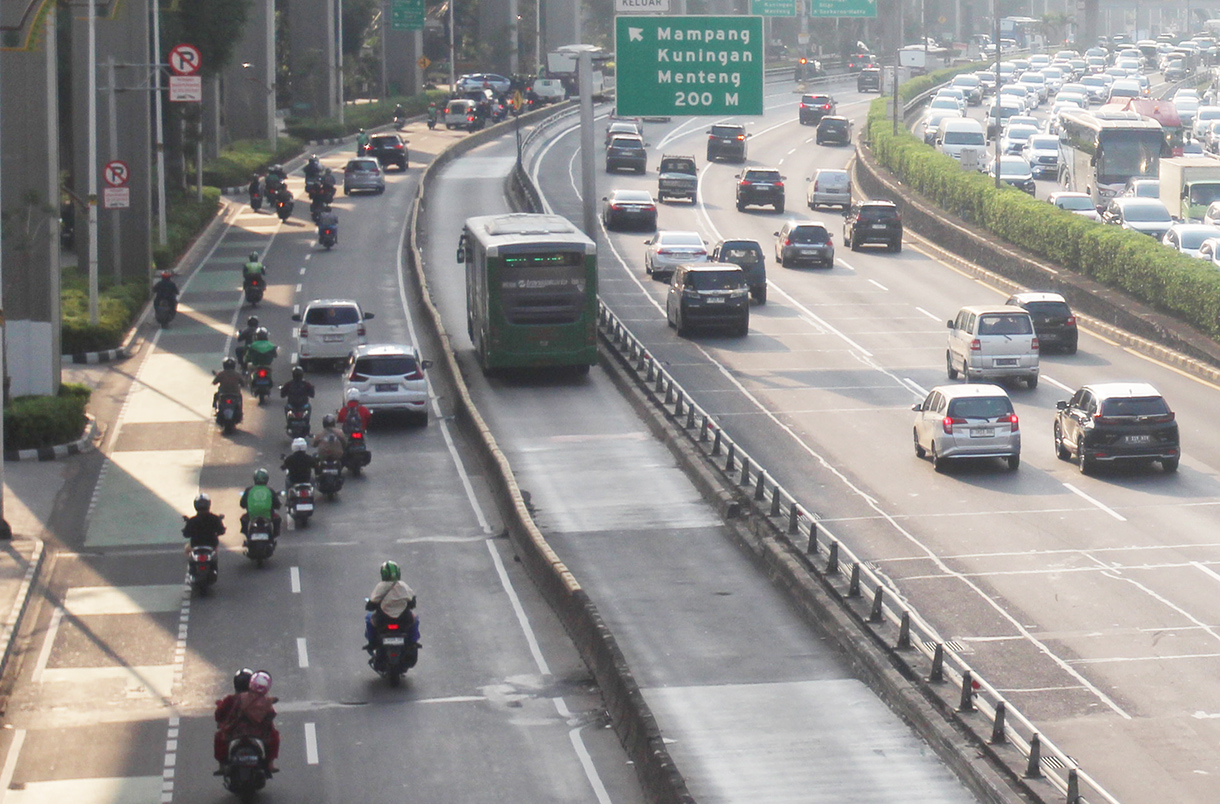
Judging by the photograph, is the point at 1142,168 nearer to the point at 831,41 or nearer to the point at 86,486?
the point at 86,486

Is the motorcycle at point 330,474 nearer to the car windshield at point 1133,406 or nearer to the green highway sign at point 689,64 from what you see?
the car windshield at point 1133,406

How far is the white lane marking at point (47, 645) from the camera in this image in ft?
70.3

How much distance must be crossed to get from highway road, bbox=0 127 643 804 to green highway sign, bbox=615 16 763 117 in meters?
9.32

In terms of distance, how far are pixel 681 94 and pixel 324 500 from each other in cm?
1577

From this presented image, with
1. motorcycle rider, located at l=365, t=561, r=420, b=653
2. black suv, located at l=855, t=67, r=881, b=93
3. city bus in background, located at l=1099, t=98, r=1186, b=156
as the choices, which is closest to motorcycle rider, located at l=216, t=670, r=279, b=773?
motorcycle rider, located at l=365, t=561, r=420, b=653

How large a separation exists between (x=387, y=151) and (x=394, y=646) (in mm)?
61724

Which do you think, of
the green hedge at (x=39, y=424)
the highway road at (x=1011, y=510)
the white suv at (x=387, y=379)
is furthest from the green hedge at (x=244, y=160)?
the green hedge at (x=39, y=424)

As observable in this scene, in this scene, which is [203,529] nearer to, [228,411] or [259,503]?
[259,503]

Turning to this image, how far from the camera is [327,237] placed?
190ft

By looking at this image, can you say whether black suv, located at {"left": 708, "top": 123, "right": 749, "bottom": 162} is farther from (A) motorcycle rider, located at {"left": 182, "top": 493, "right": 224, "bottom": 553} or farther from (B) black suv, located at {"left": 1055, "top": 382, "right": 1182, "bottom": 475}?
(A) motorcycle rider, located at {"left": 182, "top": 493, "right": 224, "bottom": 553}

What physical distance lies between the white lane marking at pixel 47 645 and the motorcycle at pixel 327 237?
34.3 metres

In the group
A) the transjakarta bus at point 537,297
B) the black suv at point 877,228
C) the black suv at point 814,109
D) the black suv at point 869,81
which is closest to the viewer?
the transjakarta bus at point 537,297

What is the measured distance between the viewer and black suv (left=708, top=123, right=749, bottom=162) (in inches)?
3374

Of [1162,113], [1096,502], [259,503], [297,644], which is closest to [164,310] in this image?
[259,503]
